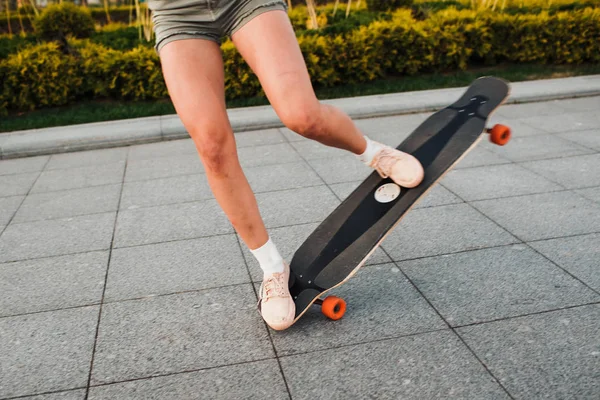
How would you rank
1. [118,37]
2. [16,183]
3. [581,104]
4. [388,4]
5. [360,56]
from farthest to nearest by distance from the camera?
[388,4]
[118,37]
[360,56]
[581,104]
[16,183]

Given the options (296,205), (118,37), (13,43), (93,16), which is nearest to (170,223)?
(296,205)

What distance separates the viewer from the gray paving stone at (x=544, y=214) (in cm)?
328

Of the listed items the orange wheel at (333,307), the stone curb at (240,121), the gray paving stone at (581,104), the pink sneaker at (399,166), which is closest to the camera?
the orange wheel at (333,307)

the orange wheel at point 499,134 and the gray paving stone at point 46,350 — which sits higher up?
the orange wheel at point 499,134

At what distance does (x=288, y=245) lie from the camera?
3340 millimetres

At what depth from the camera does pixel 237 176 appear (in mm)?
2354

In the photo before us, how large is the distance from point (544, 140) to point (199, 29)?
365 centimetres

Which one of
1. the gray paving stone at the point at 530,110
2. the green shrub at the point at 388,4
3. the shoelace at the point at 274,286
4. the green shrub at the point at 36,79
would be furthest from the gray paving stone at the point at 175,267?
the green shrub at the point at 388,4

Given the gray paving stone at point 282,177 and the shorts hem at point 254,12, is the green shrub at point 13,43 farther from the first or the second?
the shorts hem at point 254,12

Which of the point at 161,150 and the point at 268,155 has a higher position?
the point at 268,155

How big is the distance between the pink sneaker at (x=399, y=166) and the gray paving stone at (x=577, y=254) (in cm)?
85

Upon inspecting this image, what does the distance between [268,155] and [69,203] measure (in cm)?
164

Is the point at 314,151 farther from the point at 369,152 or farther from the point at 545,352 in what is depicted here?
the point at 545,352

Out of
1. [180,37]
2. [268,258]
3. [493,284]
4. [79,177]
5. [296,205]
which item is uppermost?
[180,37]
